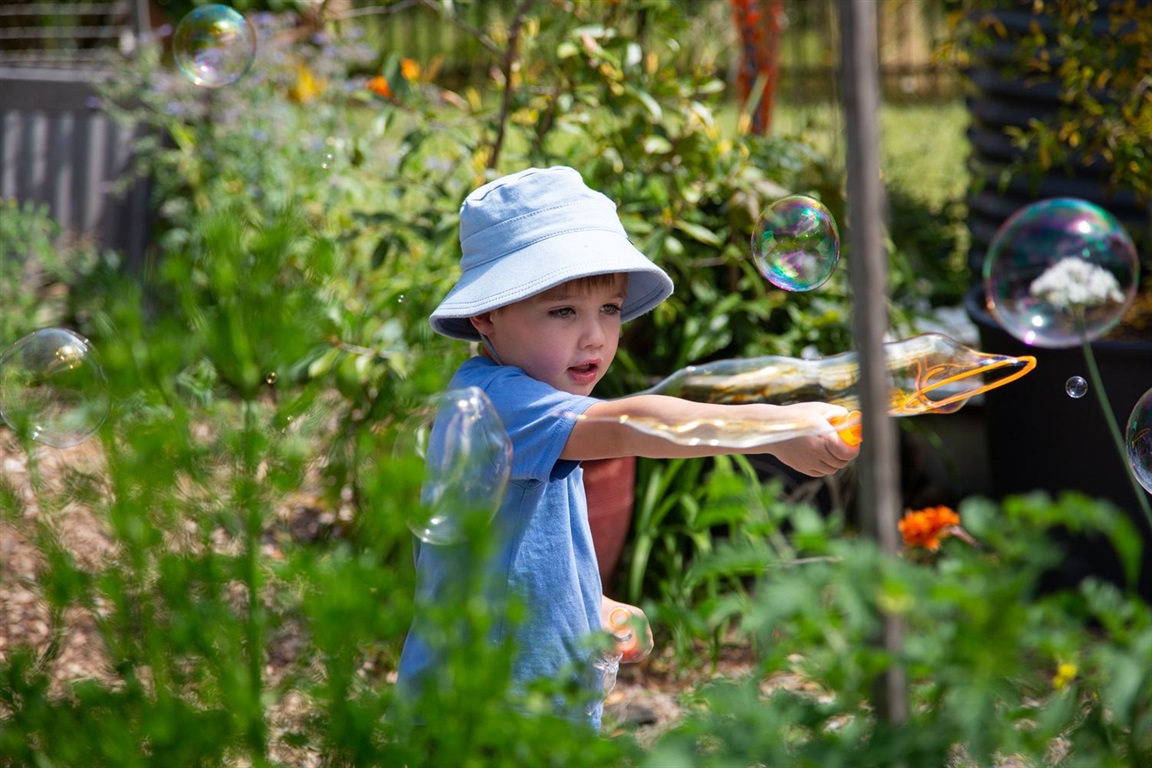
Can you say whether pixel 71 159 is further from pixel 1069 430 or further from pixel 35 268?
pixel 1069 430

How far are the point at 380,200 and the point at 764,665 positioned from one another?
4315 mm

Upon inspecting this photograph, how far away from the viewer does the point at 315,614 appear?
1.24m

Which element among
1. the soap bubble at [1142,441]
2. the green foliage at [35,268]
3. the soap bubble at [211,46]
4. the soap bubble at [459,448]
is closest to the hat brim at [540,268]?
the soap bubble at [459,448]

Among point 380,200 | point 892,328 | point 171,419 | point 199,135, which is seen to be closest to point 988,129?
point 892,328

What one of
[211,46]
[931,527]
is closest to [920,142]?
[211,46]

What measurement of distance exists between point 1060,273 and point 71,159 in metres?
4.34

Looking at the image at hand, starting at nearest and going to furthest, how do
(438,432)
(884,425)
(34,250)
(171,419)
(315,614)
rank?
(884,425) < (315,614) < (171,419) < (438,432) < (34,250)

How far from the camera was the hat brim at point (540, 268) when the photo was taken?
2021 millimetres

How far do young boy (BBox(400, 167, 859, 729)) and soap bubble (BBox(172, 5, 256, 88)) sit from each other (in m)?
1.65

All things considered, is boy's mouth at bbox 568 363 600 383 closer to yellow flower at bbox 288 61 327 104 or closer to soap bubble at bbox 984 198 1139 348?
soap bubble at bbox 984 198 1139 348

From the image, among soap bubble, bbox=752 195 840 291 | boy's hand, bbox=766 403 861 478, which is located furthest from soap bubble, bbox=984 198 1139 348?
boy's hand, bbox=766 403 861 478

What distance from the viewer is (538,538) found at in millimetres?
2127

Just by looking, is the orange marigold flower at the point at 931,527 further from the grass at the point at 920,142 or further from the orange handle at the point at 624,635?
the grass at the point at 920,142

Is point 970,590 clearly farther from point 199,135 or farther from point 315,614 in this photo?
point 199,135
